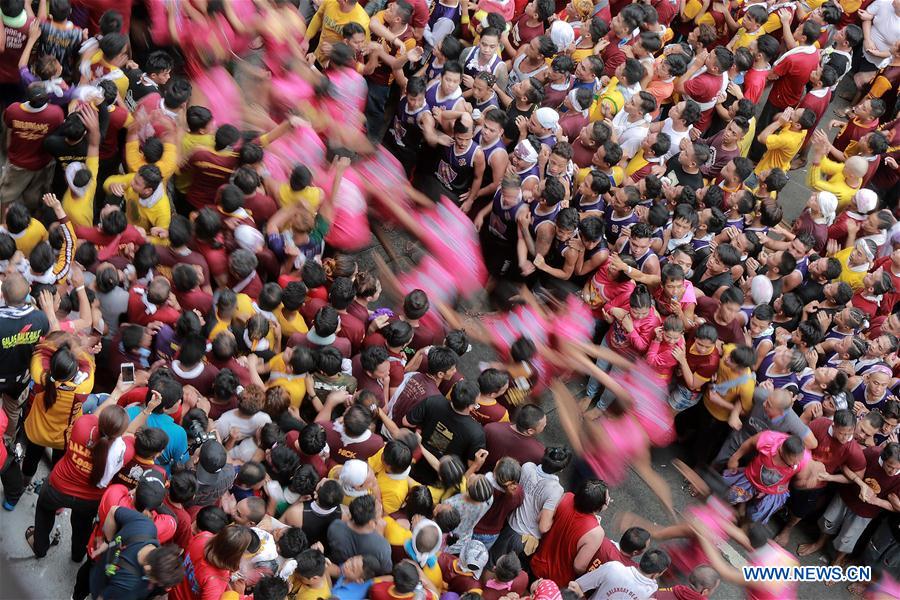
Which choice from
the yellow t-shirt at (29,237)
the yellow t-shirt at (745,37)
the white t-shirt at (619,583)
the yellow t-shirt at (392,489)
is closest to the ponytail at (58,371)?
the yellow t-shirt at (29,237)

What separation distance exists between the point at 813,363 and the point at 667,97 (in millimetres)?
3392

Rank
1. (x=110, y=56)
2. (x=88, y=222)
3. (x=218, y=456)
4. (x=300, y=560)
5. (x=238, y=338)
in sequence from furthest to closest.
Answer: (x=110, y=56)
(x=88, y=222)
(x=238, y=338)
(x=218, y=456)
(x=300, y=560)

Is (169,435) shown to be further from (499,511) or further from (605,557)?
(605,557)

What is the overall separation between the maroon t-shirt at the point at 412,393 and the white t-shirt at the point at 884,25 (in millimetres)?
7725

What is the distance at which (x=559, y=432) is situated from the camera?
8961 mm

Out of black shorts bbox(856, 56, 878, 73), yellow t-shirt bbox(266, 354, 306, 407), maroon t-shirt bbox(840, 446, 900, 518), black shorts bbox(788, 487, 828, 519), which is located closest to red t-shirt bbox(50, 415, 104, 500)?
yellow t-shirt bbox(266, 354, 306, 407)

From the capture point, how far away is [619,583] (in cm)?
640

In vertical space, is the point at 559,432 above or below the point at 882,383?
below

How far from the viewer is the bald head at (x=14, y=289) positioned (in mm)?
6461

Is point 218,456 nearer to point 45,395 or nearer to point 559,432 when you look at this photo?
point 45,395

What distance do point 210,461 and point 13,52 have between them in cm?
442

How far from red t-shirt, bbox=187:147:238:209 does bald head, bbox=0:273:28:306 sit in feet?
6.69

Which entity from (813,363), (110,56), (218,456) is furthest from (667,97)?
(218,456)

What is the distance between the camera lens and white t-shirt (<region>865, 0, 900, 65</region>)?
38.9ft
